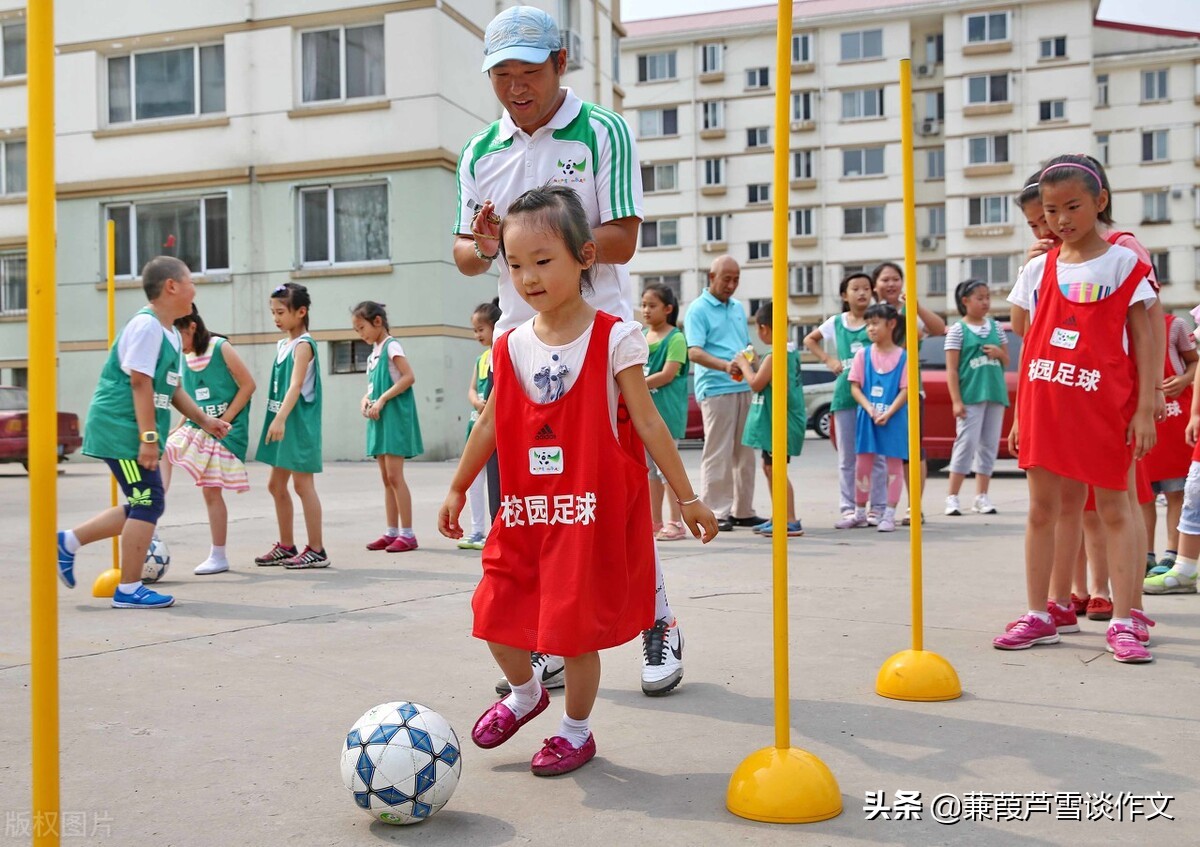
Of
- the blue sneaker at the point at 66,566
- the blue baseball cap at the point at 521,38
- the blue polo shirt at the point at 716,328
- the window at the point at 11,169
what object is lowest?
the blue sneaker at the point at 66,566

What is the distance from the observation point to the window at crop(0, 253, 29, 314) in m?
25.2

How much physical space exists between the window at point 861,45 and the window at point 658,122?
806 centimetres

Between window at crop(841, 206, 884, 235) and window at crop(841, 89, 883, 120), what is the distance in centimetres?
406

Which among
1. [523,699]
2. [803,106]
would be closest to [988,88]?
[803,106]

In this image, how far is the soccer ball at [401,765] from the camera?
2732mm

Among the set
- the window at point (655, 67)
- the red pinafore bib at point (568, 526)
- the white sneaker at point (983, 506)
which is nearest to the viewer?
the red pinafore bib at point (568, 526)

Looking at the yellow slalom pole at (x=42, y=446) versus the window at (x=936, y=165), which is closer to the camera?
the yellow slalom pole at (x=42, y=446)

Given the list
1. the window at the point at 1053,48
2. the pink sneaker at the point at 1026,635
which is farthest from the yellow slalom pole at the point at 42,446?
the window at the point at 1053,48

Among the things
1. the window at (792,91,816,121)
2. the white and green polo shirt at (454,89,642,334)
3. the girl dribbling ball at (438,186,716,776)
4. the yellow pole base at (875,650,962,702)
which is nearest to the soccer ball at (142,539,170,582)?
the white and green polo shirt at (454,89,642,334)

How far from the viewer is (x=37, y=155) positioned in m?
2.08

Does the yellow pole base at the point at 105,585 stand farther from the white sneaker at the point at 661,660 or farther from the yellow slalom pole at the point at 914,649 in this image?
the yellow slalom pole at the point at 914,649

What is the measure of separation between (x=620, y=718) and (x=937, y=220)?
50.8 m

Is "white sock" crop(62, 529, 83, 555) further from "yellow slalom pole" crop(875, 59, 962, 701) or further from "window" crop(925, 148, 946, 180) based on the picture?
"window" crop(925, 148, 946, 180)

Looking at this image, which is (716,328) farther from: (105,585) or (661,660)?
(661,660)
